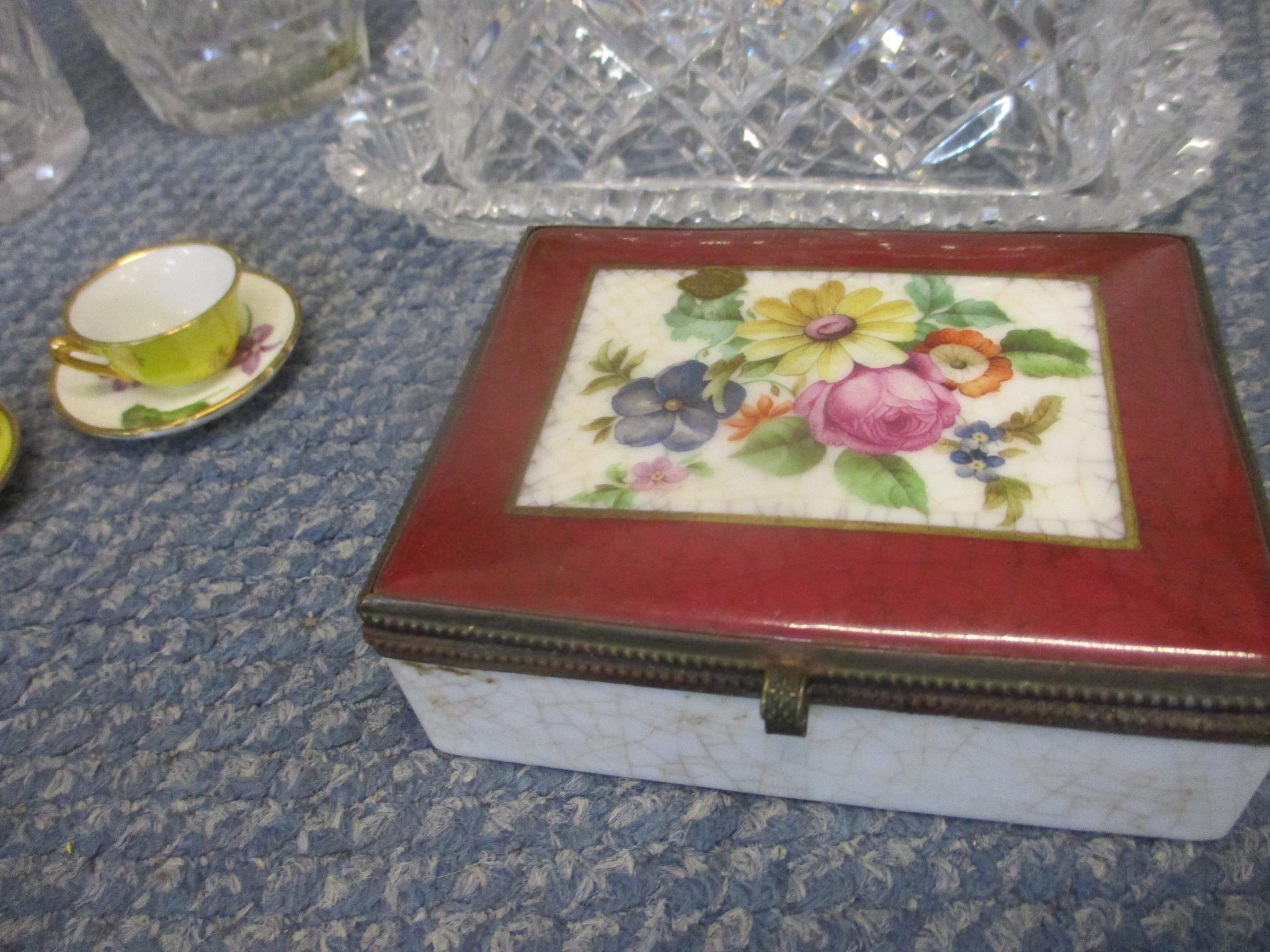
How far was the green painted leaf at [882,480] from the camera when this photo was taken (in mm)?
474

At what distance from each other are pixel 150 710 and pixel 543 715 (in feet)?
0.81

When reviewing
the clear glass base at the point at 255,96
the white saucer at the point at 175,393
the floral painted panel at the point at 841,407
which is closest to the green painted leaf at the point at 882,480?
the floral painted panel at the point at 841,407

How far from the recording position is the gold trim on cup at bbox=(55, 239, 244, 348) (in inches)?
26.5

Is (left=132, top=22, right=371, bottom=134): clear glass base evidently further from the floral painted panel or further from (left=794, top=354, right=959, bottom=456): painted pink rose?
(left=794, top=354, right=959, bottom=456): painted pink rose

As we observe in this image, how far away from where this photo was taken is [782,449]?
1.66ft

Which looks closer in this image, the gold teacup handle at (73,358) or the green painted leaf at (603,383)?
the green painted leaf at (603,383)

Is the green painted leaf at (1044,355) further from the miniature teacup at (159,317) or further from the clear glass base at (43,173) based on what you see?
the clear glass base at (43,173)

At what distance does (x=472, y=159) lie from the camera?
82 centimetres

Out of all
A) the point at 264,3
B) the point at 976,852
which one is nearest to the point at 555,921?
the point at 976,852

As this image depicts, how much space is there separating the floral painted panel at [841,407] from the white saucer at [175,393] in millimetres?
273

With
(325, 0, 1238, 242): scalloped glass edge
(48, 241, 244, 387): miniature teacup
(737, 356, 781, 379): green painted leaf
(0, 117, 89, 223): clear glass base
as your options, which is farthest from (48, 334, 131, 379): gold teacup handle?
(737, 356, 781, 379): green painted leaf

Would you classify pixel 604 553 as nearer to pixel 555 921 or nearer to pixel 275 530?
pixel 555 921

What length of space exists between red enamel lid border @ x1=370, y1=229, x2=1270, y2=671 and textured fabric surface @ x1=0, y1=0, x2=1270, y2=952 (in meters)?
0.13

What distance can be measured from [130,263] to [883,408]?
571 millimetres
